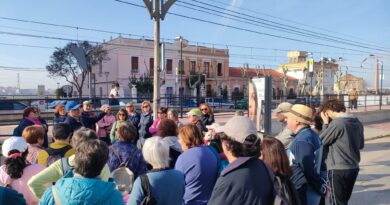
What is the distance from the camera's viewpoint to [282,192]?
229 cm

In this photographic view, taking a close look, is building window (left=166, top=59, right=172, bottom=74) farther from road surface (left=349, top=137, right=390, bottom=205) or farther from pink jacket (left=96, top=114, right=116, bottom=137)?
pink jacket (left=96, top=114, right=116, bottom=137)

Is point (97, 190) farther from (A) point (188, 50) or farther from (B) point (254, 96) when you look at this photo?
(A) point (188, 50)

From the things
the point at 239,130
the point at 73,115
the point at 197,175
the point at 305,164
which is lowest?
the point at 197,175

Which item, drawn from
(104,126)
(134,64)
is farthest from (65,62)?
(104,126)

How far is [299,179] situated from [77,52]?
6.32 m

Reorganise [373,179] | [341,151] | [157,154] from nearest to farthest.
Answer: [157,154] → [341,151] → [373,179]

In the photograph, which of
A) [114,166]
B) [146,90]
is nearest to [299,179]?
[114,166]

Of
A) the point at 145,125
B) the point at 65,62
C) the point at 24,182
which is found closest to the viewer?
the point at 24,182

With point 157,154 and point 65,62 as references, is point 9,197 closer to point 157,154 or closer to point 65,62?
point 157,154

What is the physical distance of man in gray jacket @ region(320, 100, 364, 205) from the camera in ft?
14.1

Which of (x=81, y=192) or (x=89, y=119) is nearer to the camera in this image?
(x=81, y=192)

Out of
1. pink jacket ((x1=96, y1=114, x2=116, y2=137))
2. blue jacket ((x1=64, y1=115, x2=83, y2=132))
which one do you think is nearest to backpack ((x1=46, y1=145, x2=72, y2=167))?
blue jacket ((x1=64, y1=115, x2=83, y2=132))

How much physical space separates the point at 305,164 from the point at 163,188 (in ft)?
4.53

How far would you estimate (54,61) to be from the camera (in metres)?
41.6
